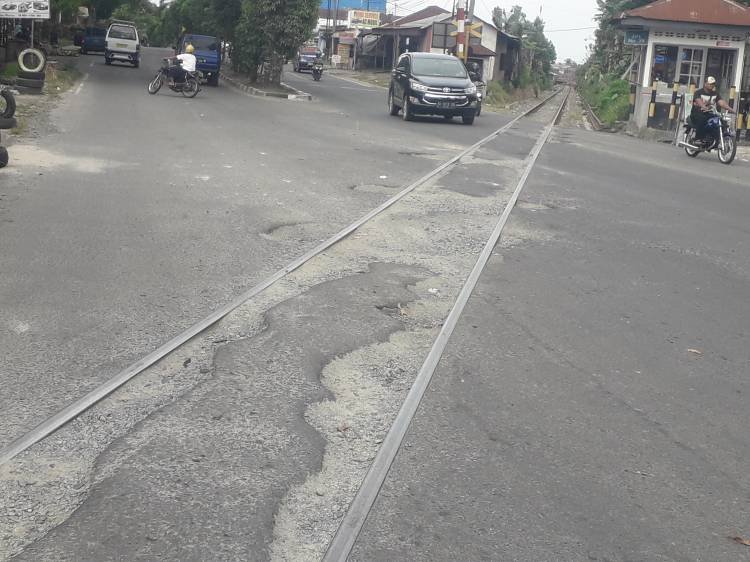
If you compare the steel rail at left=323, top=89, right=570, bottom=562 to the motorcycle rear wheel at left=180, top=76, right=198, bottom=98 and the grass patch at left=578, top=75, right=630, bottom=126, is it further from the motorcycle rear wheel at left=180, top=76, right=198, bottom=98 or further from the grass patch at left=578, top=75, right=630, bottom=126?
the grass patch at left=578, top=75, right=630, bottom=126

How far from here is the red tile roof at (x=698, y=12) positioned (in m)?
29.8

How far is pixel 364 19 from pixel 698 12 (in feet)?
234

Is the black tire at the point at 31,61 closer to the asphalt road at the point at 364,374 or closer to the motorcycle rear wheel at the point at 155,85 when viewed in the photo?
the motorcycle rear wheel at the point at 155,85

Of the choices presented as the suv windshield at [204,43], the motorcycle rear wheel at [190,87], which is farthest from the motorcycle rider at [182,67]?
the suv windshield at [204,43]

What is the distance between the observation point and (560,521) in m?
3.75

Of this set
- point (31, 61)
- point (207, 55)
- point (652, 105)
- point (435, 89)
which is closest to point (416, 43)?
point (207, 55)

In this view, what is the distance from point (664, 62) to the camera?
3102 cm

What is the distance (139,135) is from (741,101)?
18250 mm

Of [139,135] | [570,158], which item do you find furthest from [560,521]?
[570,158]

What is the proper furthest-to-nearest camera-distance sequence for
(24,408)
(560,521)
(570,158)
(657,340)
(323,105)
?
(323,105), (570,158), (657,340), (24,408), (560,521)

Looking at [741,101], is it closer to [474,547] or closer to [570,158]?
[570,158]

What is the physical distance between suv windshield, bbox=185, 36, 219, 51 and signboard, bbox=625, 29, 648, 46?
14762 millimetres

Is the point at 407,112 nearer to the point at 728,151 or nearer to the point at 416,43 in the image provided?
the point at 728,151

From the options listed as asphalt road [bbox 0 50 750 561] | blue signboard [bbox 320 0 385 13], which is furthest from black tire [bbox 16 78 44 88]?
blue signboard [bbox 320 0 385 13]
